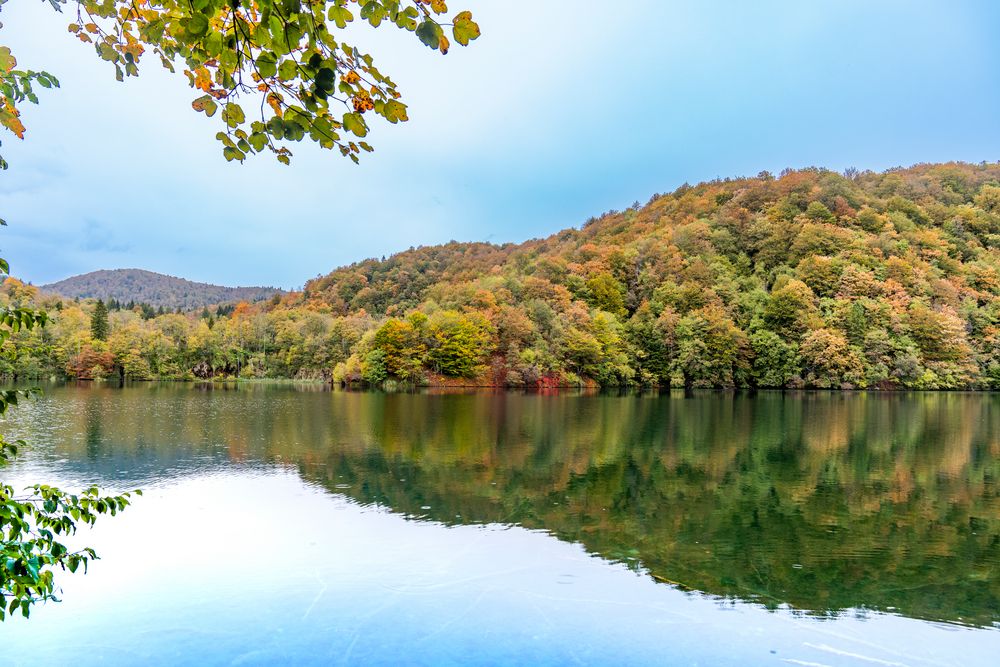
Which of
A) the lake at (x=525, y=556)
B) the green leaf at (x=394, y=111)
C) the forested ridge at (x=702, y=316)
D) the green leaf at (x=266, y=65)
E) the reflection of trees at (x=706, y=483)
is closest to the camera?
the green leaf at (x=266, y=65)

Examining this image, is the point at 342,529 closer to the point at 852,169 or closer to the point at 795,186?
the point at 795,186

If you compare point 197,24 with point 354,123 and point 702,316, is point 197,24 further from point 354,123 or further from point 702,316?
point 702,316

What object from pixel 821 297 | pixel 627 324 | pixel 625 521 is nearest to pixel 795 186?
pixel 821 297

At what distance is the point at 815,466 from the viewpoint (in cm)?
1579

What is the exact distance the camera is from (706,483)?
13570 mm

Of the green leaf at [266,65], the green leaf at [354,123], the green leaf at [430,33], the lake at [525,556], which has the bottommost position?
the lake at [525,556]

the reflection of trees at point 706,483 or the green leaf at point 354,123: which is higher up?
the green leaf at point 354,123

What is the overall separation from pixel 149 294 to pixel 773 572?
22129 cm

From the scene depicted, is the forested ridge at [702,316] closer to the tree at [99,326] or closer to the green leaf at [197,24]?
the tree at [99,326]

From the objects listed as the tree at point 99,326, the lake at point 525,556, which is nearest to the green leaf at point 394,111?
the lake at point 525,556

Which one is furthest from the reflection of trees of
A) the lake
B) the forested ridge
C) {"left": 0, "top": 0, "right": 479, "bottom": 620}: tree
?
the forested ridge

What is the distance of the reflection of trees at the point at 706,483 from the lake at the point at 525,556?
7 centimetres

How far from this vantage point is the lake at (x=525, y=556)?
5.96 metres

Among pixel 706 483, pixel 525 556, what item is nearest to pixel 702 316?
pixel 706 483
